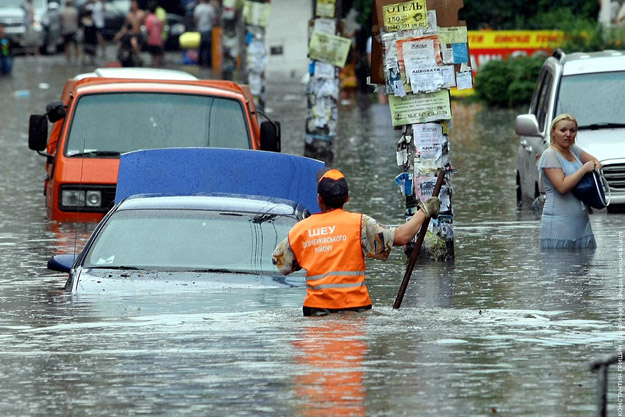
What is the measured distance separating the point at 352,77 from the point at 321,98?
16.0 m

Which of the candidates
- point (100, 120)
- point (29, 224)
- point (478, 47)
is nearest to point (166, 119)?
point (100, 120)

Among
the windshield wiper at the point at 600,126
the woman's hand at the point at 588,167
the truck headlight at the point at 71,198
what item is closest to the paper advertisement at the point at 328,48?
the windshield wiper at the point at 600,126

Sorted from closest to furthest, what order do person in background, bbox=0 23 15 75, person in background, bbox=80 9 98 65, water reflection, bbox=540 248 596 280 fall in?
water reflection, bbox=540 248 596 280, person in background, bbox=0 23 15 75, person in background, bbox=80 9 98 65

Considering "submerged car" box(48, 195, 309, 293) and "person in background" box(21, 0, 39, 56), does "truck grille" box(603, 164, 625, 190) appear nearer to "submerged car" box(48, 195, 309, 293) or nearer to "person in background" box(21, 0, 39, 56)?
"submerged car" box(48, 195, 309, 293)

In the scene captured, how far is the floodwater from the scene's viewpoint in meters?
7.54

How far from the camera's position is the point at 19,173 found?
22.5 m

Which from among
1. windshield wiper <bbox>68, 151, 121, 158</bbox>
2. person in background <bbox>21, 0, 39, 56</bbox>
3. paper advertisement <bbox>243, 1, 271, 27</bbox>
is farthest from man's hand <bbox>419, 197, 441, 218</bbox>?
person in background <bbox>21, 0, 39, 56</bbox>

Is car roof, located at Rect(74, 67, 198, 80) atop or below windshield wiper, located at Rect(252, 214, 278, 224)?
atop

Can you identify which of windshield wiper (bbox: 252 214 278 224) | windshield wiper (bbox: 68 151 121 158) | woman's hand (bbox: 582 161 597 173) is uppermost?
woman's hand (bbox: 582 161 597 173)

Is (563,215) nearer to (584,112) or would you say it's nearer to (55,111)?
(584,112)

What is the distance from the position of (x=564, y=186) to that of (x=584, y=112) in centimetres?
455

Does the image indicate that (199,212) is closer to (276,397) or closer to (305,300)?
(305,300)

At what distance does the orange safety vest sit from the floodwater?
132 mm

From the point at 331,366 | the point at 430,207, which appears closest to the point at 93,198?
the point at 430,207
